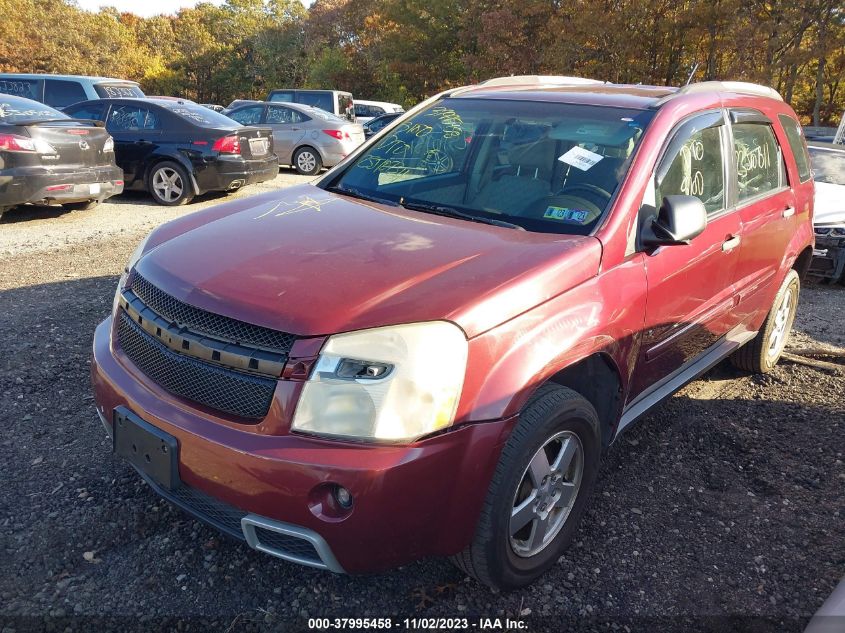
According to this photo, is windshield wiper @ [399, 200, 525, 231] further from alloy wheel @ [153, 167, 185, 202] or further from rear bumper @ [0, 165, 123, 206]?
alloy wheel @ [153, 167, 185, 202]

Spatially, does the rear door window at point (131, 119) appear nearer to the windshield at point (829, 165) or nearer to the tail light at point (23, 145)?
the tail light at point (23, 145)

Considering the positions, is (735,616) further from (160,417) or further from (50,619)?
(50,619)

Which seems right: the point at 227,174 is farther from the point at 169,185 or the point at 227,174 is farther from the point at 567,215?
the point at 567,215

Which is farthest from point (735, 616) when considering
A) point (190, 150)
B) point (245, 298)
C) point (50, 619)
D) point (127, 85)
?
point (127, 85)

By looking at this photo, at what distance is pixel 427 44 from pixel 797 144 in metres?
32.8

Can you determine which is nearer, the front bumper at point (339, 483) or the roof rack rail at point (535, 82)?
the front bumper at point (339, 483)

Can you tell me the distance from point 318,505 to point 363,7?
46.1m

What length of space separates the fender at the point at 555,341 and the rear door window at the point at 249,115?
1293cm

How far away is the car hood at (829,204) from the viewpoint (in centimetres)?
712

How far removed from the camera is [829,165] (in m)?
8.46

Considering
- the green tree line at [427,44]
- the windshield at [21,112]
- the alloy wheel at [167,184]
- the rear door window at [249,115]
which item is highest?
the green tree line at [427,44]

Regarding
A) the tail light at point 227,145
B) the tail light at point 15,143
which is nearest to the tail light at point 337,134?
the tail light at point 227,145

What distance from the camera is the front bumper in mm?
2008

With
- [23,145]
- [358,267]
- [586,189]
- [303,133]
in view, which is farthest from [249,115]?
[358,267]
